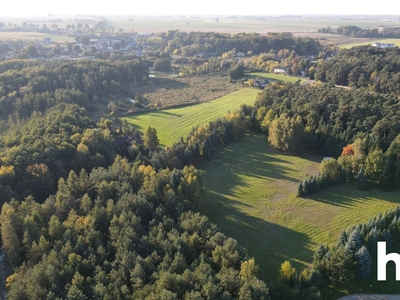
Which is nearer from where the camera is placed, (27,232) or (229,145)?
(27,232)

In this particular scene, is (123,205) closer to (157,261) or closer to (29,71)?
(157,261)

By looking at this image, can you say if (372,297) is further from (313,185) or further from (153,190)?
(153,190)

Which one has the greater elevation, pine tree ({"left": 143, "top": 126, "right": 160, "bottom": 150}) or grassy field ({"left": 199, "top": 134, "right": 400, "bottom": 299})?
pine tree ({"left": 143, "top": 126, "right": 160, "bottom": 150})

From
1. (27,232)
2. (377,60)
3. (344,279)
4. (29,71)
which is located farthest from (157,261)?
(377,60)

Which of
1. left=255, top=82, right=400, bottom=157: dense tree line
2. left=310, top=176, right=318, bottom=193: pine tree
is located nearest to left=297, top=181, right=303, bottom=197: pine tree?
left=310, top=176, right=318, bottom=193: pine tree

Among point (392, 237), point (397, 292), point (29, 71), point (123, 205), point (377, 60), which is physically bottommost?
point (397, 292)

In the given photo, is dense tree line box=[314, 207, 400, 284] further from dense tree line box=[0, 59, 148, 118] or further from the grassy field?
dense tree line box=[0, 59, 148, 118]

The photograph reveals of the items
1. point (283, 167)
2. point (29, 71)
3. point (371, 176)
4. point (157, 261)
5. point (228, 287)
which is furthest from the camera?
point (29, 71)

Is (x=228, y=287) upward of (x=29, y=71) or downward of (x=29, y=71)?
downward
